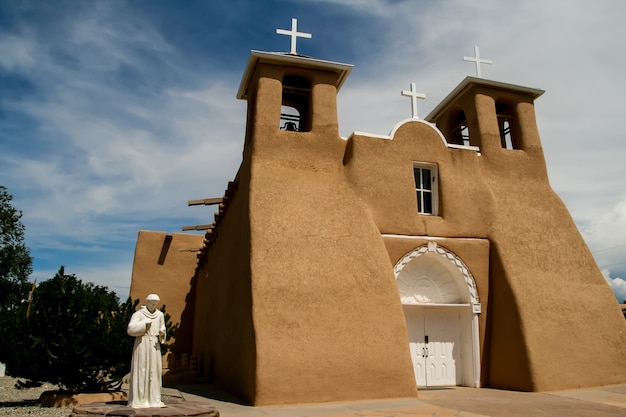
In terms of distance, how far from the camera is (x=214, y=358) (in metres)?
13.2

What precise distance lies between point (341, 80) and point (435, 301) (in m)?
6.34

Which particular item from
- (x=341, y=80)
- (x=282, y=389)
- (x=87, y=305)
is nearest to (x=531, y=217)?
(x=341, y=80)

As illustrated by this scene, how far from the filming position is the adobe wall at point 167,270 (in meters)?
20.2

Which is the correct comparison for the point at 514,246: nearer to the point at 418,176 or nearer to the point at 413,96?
the point at 418,176

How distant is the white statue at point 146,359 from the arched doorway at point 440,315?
602 cm

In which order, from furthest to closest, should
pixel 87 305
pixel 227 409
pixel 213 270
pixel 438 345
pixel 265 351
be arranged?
pixel 213 270 → pixel 438 345 → pixel 87 305 → pixel 265 351 → pixel 227 409

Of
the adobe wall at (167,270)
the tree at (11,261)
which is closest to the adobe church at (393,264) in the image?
the adobe wall at (167,270)

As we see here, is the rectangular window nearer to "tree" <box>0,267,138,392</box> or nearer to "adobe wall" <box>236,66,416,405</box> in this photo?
"adobe wall" <box>236,66,416,405</box>

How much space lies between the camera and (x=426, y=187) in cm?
1282

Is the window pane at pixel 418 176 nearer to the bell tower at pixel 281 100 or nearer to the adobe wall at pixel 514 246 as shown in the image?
the adobe wall at pixel 514 246

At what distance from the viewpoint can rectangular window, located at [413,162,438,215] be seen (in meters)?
12.6

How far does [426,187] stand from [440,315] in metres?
3.36

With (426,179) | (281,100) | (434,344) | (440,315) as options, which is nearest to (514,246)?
(440,315)

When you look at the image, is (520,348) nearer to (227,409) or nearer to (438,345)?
(438,345)
